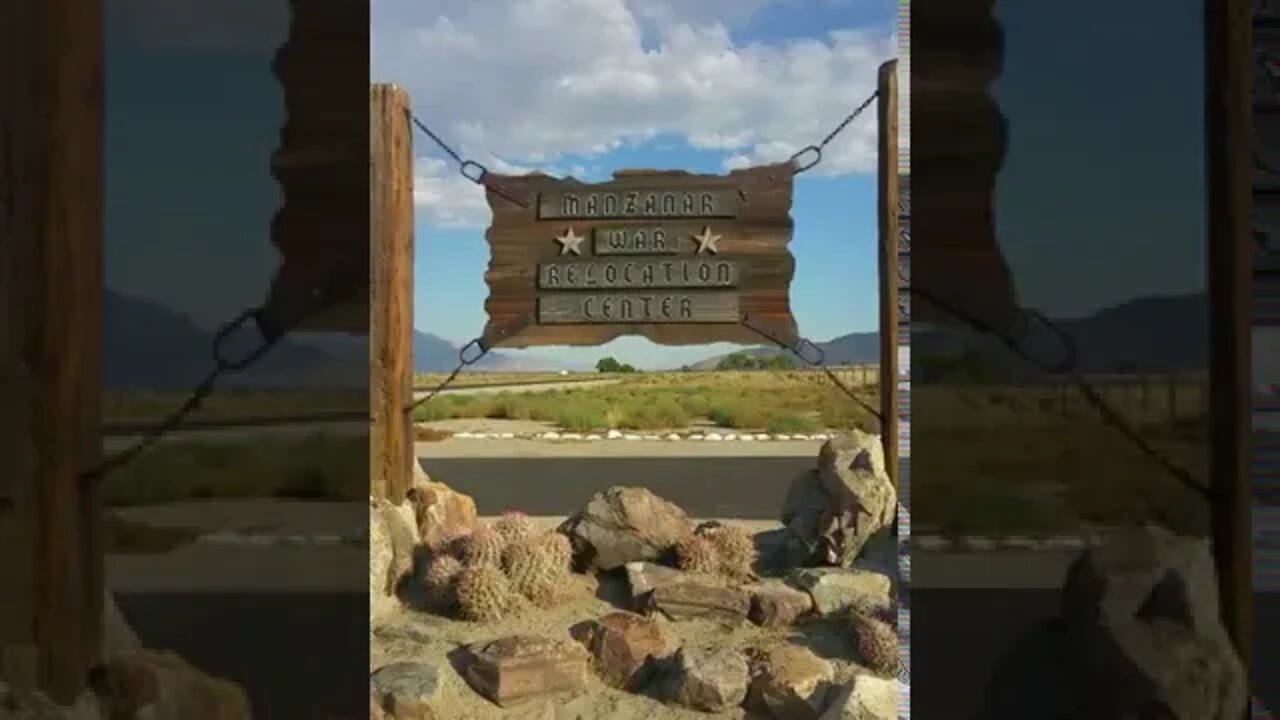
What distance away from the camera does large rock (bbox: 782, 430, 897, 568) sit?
13.0 ft

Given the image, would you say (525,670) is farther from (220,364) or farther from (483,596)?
(220,364)

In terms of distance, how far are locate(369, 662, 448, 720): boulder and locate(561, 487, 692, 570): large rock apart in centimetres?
104

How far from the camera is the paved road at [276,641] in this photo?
1392mm

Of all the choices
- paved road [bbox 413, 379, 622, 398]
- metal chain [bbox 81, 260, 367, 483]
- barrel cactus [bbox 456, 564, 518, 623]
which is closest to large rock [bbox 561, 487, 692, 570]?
barrel cactus [bbox 456, 564, 518, 623]

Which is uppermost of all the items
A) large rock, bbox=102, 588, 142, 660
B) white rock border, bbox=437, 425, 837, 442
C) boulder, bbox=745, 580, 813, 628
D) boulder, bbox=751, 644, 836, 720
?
large rock, bbox=102, 588, 142, 660

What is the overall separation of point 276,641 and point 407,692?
4.83 feet

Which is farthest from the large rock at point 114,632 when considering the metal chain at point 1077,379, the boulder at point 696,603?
the boulder at point 696,603

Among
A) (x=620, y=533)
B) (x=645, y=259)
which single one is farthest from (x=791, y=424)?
(x=645, y=259)

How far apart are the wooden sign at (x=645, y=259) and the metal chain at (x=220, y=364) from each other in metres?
1.73

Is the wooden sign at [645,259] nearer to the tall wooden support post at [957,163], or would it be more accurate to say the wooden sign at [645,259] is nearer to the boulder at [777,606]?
the boulder at [777,606]

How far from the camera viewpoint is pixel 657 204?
3377 mm

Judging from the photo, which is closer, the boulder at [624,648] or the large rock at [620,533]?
the boulder at [624,648]

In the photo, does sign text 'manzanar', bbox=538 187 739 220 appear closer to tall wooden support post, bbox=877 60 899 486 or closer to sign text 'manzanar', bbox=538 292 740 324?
sign text 'manzanar', bbox=538 292 740 324

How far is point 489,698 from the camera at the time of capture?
121 inches
